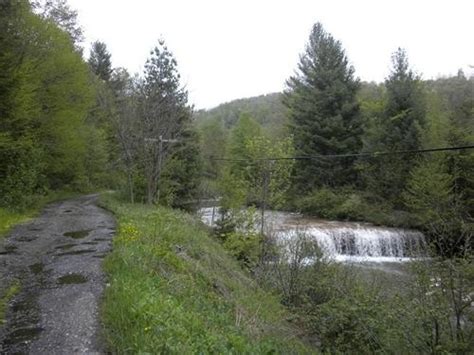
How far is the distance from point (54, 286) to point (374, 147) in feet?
70.7

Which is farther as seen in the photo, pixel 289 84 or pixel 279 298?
pixel 289 84

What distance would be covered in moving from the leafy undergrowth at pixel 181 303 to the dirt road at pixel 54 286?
28 centimetres

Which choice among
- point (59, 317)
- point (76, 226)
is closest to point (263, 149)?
point (76, 226)

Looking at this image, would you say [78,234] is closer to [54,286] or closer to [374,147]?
[54,286]

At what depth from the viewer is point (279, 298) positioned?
9.98m

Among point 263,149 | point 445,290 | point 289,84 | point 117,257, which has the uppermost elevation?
point 289,84

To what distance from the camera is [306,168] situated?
95.3 ft

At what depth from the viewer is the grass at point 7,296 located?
5.74 metres

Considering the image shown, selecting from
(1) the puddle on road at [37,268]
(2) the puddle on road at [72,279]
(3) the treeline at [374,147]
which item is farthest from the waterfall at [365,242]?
(2) the puddle on road at [72,279]

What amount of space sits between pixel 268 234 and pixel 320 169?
14.8 metres

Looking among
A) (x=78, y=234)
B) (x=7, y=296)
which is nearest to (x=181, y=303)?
(x=7, y=296)

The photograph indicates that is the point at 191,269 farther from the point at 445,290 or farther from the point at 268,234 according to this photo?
the point at 268,234

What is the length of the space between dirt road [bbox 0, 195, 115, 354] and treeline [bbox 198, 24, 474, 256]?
8237 mm

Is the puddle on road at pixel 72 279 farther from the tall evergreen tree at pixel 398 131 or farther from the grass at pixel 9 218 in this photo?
the tall evergreen tree at pixel 398 131
